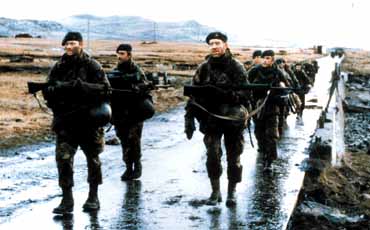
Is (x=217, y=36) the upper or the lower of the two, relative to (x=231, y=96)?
upper

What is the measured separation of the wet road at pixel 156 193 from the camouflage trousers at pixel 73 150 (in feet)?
1.48

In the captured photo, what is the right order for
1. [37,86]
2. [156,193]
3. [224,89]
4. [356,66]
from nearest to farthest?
[37,86] → [224,89] → [156,193] → [356,66]

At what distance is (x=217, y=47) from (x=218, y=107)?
0.76 m

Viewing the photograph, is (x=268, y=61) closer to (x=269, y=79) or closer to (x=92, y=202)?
(x=269, y=79)

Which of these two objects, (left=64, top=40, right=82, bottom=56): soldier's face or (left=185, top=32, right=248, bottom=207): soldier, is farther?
(left=185, top=32, right=248, bottom=207): soldier

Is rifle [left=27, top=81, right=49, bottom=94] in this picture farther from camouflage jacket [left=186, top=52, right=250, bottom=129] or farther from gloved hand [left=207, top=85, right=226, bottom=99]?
gloved hand [left=207, top=85, right=226, bottom=99]

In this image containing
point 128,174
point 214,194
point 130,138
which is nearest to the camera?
point 214,194

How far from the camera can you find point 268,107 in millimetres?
11438

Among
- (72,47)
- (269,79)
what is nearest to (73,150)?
(72,47)

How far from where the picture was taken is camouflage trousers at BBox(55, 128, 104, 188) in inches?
318

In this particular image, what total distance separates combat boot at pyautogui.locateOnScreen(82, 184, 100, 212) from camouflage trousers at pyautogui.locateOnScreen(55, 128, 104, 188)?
9 centimetres

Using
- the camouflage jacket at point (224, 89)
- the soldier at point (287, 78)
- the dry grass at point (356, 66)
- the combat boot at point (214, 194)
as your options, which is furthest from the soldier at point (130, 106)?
the dry grass at point (356, 66)

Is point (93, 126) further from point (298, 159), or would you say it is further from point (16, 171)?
point (298, 159)

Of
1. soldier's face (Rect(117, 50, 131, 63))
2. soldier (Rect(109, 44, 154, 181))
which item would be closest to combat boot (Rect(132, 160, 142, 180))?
soldier (Rect(109, 44, 154, 181))
